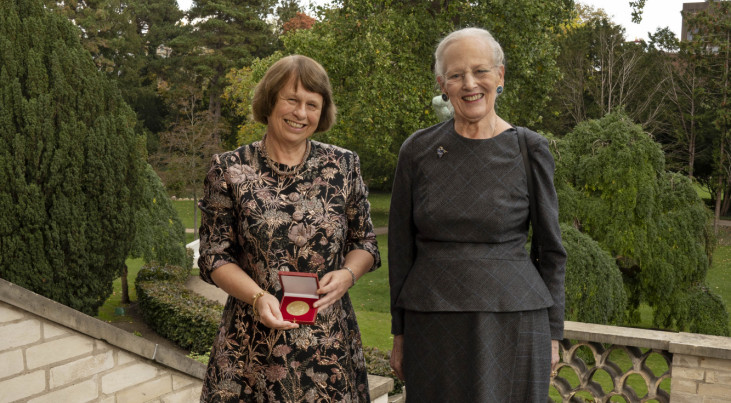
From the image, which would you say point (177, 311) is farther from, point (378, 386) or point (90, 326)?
point (378, 386)

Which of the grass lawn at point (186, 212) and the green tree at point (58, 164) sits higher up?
the green tree at point (58, 164)

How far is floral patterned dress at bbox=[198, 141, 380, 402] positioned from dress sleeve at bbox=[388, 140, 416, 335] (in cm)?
17

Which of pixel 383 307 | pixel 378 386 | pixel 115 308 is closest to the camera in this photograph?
pixel 378 386

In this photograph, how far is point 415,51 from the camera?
17453mm

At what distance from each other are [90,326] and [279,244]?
2084mm

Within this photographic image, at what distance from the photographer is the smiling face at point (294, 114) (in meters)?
2.14

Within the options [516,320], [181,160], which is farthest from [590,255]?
[181,160]

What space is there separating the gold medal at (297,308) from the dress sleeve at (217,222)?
281mm

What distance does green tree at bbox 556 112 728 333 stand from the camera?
10211 millimetres

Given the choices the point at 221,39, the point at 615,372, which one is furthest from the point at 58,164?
the point at 221,39

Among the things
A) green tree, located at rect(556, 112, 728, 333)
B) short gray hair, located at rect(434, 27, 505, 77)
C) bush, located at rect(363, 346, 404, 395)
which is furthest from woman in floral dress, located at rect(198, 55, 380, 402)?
green tree, located at rect(556, 112, 728, 333)

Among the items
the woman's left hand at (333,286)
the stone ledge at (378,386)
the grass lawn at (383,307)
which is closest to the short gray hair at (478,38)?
the woman's left hand at (333,286)

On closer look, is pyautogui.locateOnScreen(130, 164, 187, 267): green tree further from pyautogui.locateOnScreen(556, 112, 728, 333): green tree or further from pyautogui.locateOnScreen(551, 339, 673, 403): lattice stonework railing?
pyautogui.locateOnScreen(551, 339, 673, 403): lattice stonework railing

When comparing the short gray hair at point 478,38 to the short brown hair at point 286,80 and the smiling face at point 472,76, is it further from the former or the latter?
the short brown hair at point 286,80
